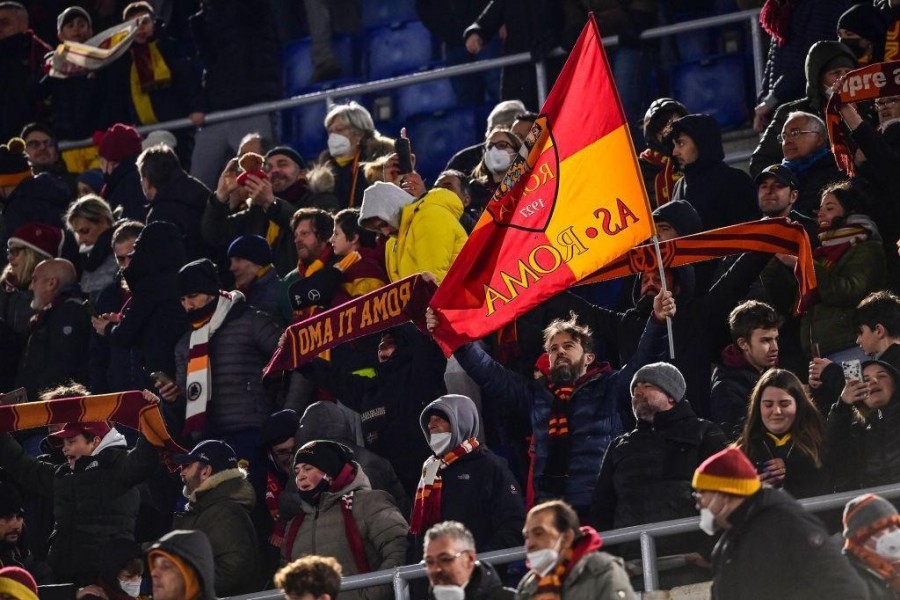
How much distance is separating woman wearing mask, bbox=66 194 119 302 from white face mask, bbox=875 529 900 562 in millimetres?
7545

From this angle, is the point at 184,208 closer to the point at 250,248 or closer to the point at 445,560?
the point at 250,248

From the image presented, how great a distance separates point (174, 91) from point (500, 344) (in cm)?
652

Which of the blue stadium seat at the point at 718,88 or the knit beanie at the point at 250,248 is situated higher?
the blue stadium seat at the point at 718,88

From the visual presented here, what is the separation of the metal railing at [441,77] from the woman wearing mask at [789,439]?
530 cm

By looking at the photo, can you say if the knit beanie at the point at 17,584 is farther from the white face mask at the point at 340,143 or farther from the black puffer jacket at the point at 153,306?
the white face mask at the point at 340,143

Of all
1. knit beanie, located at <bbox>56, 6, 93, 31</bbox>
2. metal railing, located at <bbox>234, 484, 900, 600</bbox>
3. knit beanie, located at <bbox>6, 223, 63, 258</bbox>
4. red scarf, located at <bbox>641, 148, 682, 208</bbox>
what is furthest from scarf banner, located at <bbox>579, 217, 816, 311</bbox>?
knit beanie, located at <bbox>56, 6, 93, 31</bbox>

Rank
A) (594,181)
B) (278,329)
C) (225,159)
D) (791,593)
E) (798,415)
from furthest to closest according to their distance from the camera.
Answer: (225,159), (278,329), (594,181), (798,415), (791,593)

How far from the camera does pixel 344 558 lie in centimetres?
1173

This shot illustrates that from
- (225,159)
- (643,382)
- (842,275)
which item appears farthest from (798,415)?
(225,159)

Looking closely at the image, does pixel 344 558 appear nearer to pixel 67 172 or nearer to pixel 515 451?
pixel 515 451

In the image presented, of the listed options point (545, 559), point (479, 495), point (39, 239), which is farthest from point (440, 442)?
point (39, 239)

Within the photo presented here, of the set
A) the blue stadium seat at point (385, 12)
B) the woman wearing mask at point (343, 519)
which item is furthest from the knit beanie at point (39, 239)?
the woman wearing mask at point (343, 519)

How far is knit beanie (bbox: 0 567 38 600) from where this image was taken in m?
11.1

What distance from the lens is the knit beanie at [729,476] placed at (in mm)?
9336
